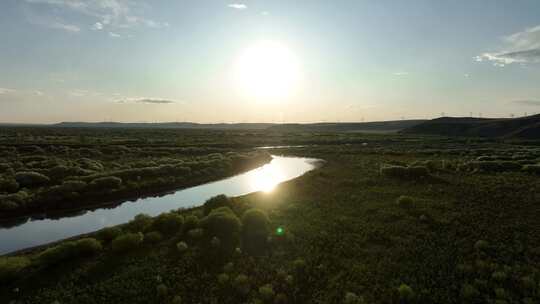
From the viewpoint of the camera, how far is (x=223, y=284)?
15.9 meters

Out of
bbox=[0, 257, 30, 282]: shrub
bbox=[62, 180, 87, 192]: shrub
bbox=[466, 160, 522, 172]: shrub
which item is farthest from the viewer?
bbox=[466, 160, 522, 172]: shrub

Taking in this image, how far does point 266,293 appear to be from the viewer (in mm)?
14609

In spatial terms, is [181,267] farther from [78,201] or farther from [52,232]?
[78,201]

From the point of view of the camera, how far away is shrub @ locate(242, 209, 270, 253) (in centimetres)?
2042

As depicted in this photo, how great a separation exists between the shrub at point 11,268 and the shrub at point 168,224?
806 cm

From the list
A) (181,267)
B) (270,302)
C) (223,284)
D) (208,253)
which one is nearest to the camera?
(270,302)

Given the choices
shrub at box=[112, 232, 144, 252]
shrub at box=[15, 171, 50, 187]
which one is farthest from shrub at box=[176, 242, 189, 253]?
shrub at box=[15, 171, 50, 187]

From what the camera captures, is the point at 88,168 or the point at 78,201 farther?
the point at 88,168

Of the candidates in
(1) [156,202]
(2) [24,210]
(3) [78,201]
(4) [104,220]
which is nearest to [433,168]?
(1) [156,202]

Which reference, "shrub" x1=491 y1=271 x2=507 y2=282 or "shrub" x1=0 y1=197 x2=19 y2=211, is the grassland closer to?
"shrub" x1=491 y1=271 x2=507 y2=282

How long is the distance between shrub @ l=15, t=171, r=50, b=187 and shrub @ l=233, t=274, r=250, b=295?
37042 millimetres

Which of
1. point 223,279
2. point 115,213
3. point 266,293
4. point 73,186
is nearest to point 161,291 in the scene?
point 223,279

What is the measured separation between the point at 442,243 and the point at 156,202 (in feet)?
96.2

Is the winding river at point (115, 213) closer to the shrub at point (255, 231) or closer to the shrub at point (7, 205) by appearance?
the shrub at point (7, 205)
